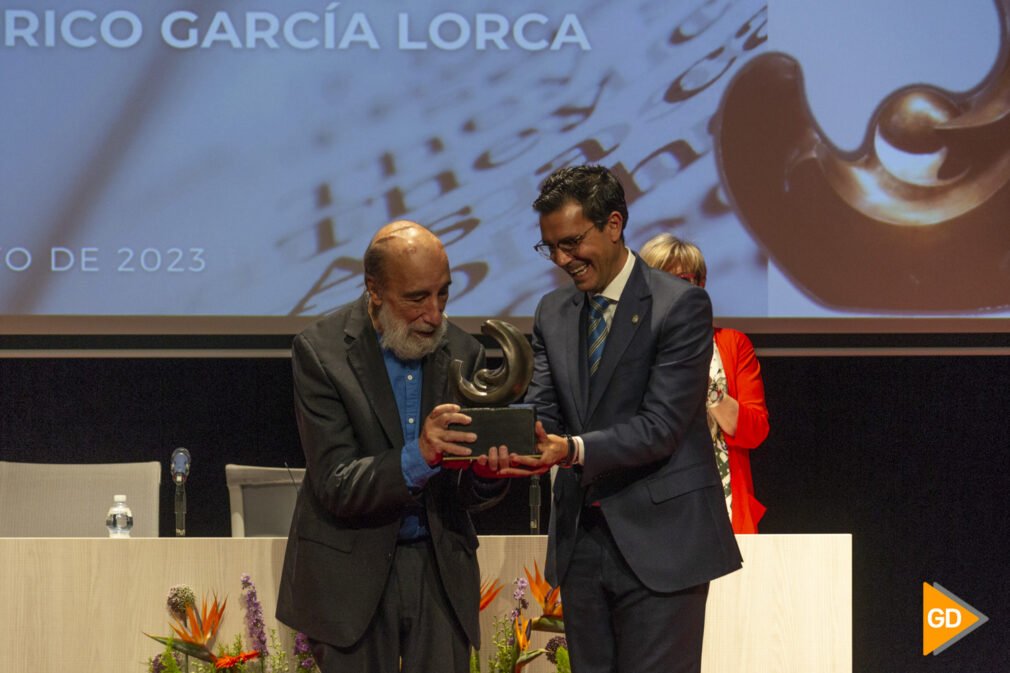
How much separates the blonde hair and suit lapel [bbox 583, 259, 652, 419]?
1.13 metres

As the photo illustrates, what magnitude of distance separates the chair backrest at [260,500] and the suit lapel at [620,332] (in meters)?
1.68

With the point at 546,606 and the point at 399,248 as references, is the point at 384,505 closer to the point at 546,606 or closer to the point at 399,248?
the point at 399,248

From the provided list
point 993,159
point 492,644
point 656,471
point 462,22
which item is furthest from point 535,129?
point 656,471

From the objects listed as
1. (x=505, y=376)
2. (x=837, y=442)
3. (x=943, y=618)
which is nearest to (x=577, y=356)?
(x=505, y=376)

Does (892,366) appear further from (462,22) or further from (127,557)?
(127,557)

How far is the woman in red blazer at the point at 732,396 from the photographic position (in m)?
Answer: 3.67

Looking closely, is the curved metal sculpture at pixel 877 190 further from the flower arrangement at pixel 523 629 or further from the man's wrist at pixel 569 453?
the man's wrist at pixel 569 453

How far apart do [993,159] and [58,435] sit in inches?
157

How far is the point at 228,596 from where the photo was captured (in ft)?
10.7

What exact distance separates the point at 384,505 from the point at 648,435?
526mm

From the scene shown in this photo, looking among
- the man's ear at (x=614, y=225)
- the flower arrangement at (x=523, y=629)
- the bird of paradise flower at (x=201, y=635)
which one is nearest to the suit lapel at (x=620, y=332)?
the man's ear at (x=614, y=225)

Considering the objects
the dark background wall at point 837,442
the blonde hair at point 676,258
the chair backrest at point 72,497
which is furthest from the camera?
the dark background wall at point 837,442

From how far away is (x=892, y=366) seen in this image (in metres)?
5.34

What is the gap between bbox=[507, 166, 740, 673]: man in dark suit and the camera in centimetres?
241
